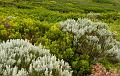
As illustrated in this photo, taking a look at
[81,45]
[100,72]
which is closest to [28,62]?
[100,72]

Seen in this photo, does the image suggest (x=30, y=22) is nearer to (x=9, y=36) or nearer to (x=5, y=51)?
(x=9, y=36)

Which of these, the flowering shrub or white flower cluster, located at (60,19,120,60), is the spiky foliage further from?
the flowering shrub

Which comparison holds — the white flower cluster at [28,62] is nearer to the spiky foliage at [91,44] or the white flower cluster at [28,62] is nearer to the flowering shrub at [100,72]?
the flowering shrub at [100,72]

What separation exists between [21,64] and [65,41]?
3043 mm

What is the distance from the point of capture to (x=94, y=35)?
447 inches

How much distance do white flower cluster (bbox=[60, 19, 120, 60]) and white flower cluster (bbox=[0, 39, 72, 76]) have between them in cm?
243

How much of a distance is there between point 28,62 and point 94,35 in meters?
3.86

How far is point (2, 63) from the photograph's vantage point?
7773mm

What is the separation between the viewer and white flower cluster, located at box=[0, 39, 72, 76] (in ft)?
24.1

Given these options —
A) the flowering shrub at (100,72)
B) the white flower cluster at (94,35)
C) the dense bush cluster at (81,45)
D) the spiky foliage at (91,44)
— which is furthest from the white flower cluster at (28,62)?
the white flower cluster at (94,35)

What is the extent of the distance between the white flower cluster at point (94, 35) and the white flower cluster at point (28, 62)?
2.43 meters

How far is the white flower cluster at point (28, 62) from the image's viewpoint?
7.35 m

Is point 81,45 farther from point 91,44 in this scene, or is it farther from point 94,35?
point 94,35

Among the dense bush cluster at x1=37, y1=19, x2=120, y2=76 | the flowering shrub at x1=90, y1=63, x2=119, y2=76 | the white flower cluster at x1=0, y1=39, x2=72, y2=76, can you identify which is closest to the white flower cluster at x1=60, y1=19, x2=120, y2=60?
the dense bush cluster at x1=37, y1=19, x2=120, y2=76
